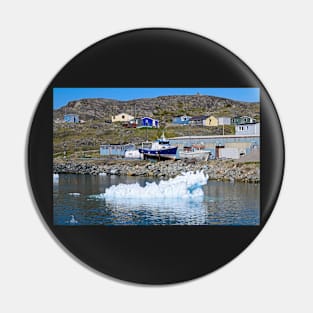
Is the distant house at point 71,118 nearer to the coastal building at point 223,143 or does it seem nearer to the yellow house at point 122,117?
the yellow house at point 122,117

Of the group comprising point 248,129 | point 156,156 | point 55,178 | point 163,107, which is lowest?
point 55,178

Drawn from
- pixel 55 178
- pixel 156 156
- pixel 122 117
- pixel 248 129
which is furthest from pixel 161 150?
pixel 55 178

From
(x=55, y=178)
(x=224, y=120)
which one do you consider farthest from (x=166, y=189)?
(x=55, y=178)

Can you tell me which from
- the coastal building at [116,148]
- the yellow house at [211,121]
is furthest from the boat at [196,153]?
the coastal building at [116,148]

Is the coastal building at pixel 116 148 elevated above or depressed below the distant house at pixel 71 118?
below

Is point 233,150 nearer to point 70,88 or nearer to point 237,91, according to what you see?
point 237,91

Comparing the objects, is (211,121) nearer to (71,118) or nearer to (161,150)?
(161,150)

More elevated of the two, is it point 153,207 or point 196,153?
point 196,153
